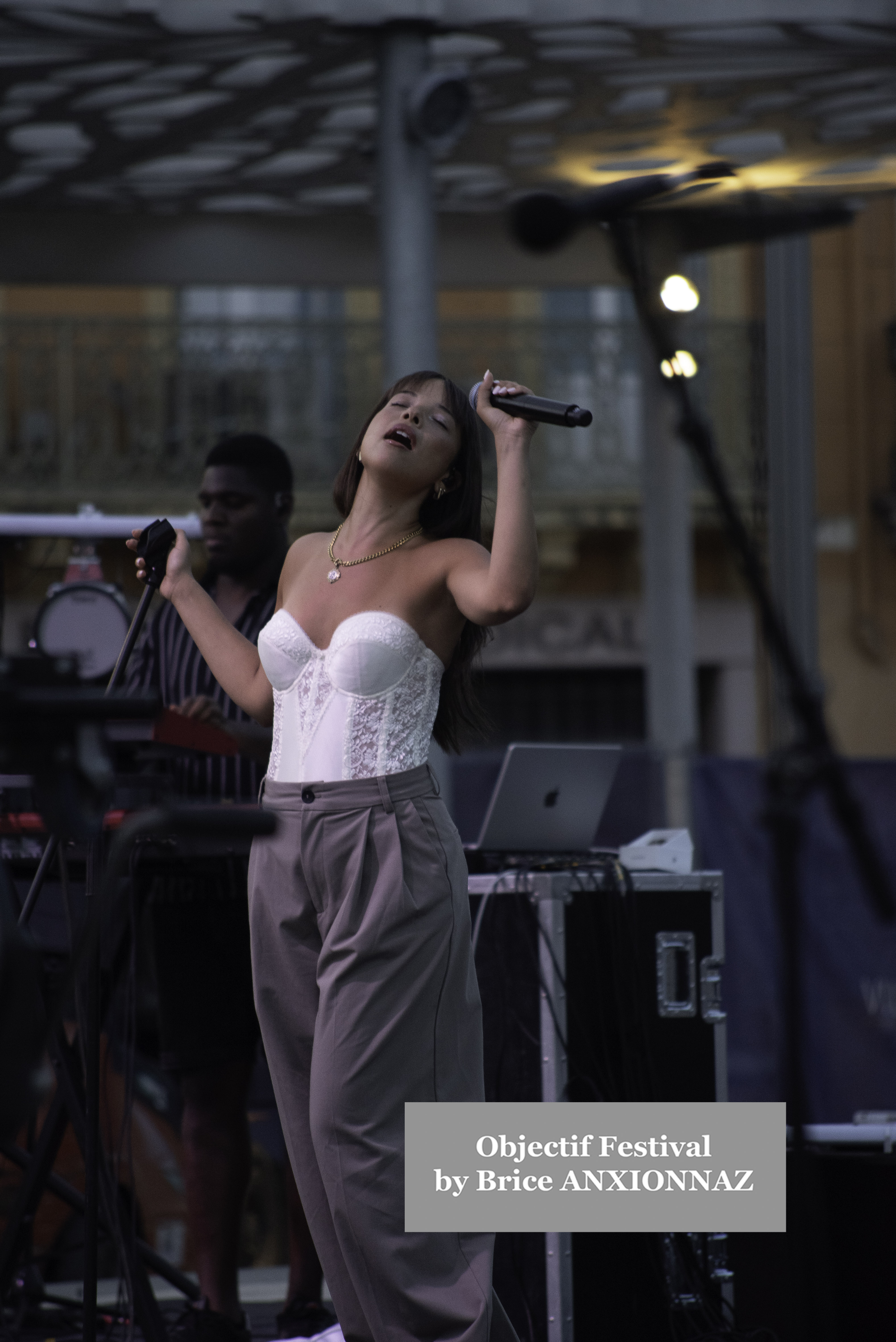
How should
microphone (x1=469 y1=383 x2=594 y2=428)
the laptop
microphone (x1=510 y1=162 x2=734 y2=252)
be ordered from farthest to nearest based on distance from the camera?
the laptop < microphone (x1=469 y1=383 x2=594 y2=428) < microphone (x1=510 y1=162 x2=734 y2=252)

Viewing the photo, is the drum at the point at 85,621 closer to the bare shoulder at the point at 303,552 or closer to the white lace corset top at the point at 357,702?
the bare shoulder at the point at 303,552

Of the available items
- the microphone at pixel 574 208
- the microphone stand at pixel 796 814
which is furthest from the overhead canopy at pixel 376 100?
the microphone stand at pixel 796 814

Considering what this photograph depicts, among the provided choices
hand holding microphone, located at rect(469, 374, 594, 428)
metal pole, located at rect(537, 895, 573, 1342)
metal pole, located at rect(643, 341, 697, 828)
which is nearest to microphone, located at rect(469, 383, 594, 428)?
hand holding microphone, located at rect(469, 374, 594, 428)

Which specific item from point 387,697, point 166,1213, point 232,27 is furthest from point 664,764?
point 387,697

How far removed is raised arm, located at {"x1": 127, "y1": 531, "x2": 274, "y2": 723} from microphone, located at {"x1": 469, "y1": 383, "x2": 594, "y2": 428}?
65cm

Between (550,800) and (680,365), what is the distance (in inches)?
63.5

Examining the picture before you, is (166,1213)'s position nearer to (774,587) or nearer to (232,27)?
(232,27)

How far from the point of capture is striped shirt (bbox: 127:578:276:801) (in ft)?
11.8

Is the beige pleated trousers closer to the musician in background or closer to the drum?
A: the musician in background

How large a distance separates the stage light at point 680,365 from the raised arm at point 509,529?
46 centimetres

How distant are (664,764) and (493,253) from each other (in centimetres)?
370

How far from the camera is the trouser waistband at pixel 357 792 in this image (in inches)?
105

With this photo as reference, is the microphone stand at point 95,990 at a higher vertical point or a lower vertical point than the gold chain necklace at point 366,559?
lower

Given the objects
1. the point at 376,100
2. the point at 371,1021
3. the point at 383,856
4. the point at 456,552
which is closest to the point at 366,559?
the point at 456,552
